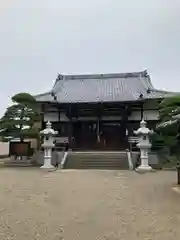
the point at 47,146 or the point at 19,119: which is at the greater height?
the point at 19,119

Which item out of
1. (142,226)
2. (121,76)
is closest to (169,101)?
(142,226)

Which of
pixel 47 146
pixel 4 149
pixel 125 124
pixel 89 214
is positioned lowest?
pixel 89 214

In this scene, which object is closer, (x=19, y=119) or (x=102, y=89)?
(x=19, y=119)

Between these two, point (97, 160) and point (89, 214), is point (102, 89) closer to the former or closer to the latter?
point (97, 160)

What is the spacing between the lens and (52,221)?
19.7 ft

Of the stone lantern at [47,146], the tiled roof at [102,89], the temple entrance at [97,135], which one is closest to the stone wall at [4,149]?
the tiled roof at [102,89]

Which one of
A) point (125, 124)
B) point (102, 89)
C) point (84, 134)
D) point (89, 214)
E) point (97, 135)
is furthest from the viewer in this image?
point (102, 89)

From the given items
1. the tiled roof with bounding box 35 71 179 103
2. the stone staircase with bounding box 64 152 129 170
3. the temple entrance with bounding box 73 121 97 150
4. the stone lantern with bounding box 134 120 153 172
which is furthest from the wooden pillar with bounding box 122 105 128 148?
the stone lantern with bounding box 134 120 153 172

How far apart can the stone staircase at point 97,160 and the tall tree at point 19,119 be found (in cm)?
335

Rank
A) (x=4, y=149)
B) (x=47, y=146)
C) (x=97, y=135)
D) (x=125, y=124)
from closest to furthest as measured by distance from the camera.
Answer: (x=47, y=146) < (x=125, y=124) < (x=97, y=135) < (x=4, y=149)

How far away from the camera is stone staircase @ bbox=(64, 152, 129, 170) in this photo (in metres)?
21.8

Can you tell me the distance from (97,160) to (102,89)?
9355 mm

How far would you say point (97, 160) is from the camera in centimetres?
2283

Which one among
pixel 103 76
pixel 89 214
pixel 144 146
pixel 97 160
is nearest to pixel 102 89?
pixel 103 76
